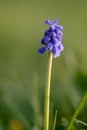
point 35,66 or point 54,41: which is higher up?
point 35,66

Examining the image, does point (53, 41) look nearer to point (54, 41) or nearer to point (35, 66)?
point (54, 41)

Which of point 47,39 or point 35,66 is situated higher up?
point 35,66

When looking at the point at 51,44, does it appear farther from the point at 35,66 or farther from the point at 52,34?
the point at 35,66

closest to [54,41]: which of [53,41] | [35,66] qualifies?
[53,41]

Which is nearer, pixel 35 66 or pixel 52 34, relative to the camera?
pixel 52 34

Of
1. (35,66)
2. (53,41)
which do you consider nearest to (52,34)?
(53,41)

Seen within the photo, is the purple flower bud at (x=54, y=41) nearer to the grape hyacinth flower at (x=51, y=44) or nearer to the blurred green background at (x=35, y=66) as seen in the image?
the grape hyacinth flower at (x=51, y=44)

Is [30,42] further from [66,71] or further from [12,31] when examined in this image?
[66,71]

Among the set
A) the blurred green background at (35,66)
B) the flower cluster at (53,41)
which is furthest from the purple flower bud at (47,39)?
the blurred green background at (35,66)

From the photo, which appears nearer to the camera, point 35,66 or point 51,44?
point 51,44
